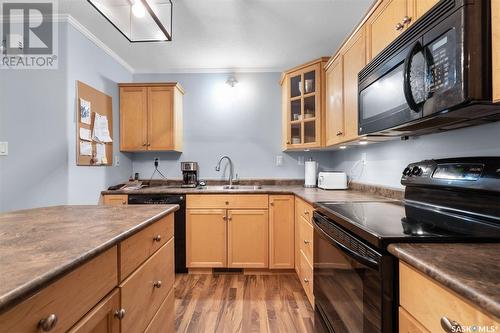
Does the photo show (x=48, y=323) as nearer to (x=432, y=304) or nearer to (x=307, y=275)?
(x=432, y=304)

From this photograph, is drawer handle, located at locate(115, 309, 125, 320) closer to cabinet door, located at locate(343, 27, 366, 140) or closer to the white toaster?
cabinet door, located at locate(343, 27, 366, 140)

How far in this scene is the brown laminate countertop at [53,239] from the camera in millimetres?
511

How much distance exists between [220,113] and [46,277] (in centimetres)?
297

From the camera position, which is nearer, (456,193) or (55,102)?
(456,193)

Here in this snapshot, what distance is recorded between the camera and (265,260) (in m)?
2.67

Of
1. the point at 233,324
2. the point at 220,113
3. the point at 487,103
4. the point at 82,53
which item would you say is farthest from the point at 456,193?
the point at 82,53

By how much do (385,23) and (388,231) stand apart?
1.23 meters

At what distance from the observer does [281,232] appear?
105 inches

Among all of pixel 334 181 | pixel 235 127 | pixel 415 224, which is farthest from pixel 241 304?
pixel 235 127

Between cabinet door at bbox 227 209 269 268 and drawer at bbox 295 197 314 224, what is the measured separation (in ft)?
1.24

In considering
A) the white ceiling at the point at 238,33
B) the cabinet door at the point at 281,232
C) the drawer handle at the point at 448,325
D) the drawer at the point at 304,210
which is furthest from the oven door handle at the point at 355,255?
the white ceiling at the point at 238,33

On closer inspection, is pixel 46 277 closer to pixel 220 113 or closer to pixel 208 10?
pixel 208 10

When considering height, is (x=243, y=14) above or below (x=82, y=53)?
above

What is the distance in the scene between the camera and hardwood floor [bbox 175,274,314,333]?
5.93ft
